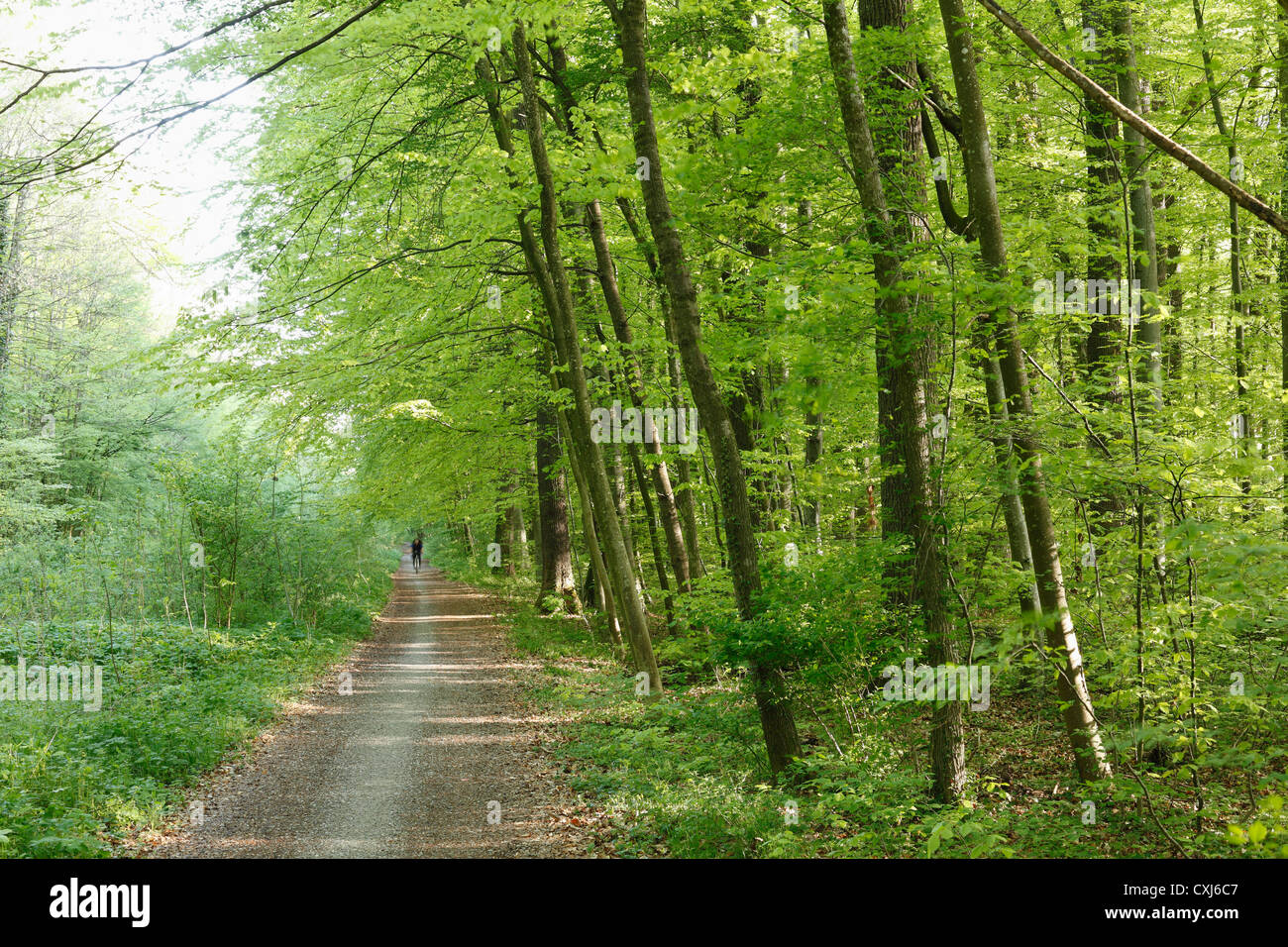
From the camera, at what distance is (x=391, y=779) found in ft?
26.9

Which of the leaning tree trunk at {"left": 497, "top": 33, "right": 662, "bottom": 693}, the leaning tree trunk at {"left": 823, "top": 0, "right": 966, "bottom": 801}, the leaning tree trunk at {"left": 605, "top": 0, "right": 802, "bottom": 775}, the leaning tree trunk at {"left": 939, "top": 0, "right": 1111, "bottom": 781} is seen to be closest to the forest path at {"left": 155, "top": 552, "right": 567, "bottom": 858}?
the leaning tree trunk at {"left": 497, "top": 33, "right": 662, "bottom": 693}

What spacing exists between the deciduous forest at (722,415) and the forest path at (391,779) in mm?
95

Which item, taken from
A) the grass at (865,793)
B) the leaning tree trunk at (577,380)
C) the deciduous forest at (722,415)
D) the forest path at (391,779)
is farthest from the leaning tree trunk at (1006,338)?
the leaning tree trunk at (577,380)

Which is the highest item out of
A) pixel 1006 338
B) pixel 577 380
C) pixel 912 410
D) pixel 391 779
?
pixel 577 380

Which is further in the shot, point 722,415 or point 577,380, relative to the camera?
point 577,380

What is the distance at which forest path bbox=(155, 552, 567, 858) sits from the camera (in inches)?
252

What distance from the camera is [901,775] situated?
573 centimetres

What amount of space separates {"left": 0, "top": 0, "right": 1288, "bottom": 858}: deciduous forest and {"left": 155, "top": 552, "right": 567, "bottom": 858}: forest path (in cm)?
9

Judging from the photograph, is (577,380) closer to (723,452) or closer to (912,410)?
(723,452)

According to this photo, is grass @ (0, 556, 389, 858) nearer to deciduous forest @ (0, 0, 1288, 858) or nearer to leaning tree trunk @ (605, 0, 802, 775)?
deciduous forest @ (0, 0, 1288, 858)

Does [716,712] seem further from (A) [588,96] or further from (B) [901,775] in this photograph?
(A) [588,96]

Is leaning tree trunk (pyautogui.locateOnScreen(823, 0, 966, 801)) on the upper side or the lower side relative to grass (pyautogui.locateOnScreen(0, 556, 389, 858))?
upper

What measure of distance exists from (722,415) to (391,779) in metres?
5.24

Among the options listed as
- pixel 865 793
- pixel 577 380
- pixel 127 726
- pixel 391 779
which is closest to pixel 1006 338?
pixel 865 793
